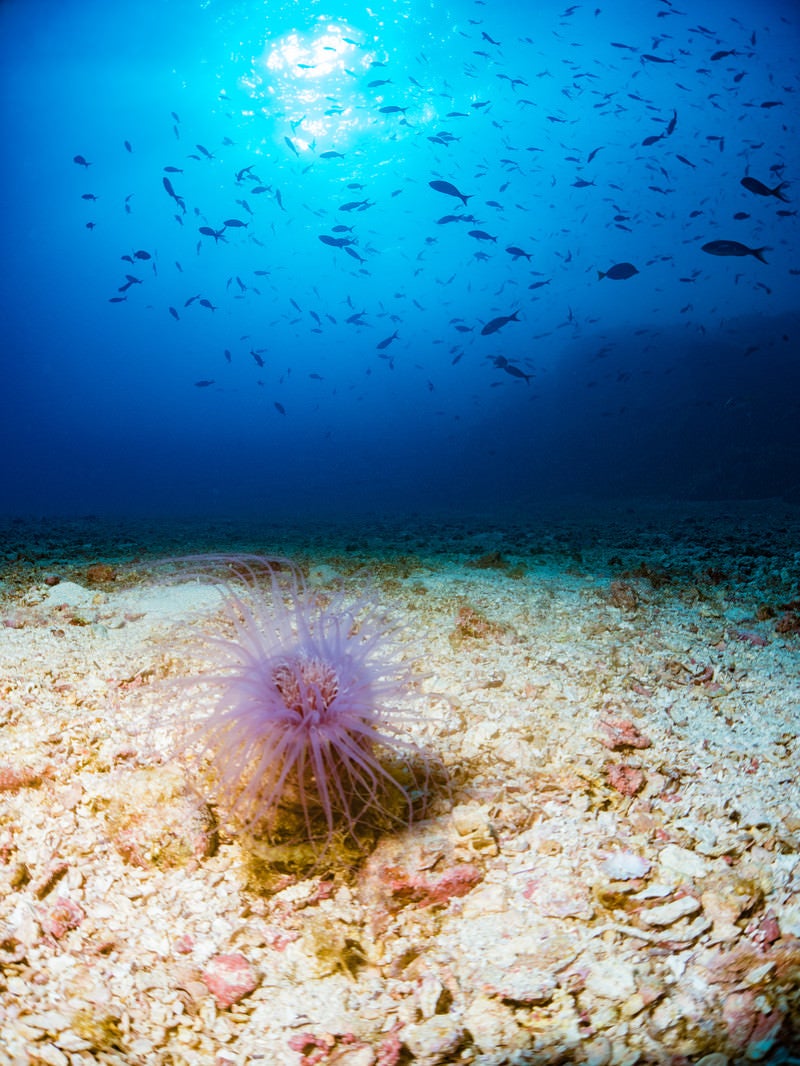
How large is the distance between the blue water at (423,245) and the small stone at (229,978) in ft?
37.1

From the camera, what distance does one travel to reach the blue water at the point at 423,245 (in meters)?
22.4

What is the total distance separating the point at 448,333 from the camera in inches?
3408

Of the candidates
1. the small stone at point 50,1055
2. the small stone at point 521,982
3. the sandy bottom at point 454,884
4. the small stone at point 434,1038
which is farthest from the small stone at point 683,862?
the small stone at point 50,1055

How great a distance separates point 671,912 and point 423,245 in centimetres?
7532

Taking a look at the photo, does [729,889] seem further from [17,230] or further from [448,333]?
[17,230]

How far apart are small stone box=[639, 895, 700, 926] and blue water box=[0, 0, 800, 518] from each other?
1059 cm

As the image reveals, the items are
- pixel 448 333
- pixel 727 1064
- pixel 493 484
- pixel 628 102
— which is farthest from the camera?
pixel 448 333

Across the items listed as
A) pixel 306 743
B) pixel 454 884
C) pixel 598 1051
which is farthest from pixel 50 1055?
pixel 598 1051

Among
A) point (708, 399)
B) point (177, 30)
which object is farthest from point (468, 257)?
point (708, 399)

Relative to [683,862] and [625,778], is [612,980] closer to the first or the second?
[683,862]

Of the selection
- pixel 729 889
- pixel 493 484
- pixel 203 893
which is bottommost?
pixel 203 893

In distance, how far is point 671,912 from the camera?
1506 mm

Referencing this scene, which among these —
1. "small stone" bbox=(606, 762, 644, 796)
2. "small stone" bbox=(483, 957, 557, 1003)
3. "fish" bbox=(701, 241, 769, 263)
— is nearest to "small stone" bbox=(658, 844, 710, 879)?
"small stone" bbox=(606, 762, 644, 796)

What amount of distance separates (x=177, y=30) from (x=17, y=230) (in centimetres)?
7542
